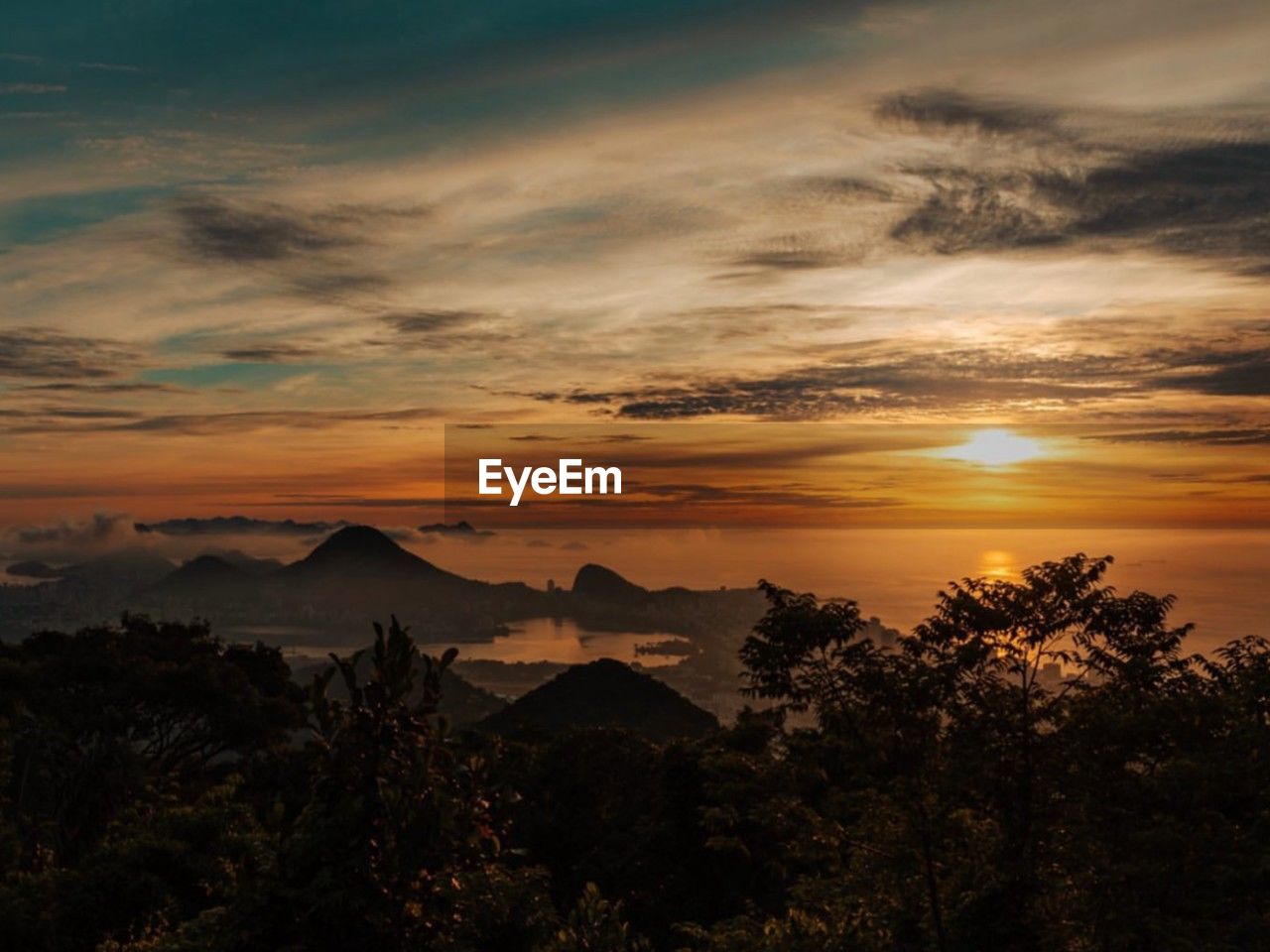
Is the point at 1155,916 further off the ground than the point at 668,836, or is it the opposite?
the point at 1155,916

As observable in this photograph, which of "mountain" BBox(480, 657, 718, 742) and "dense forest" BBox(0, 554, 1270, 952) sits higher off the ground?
"dense forest" BBox(0, 554, 1270, 952)

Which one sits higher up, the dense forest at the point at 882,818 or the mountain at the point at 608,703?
the dense forest at the point at 882,818

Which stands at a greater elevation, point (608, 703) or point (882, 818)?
point (882, 818)

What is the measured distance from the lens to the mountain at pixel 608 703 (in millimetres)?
108812

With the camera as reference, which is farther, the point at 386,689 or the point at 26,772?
the point at 26,772

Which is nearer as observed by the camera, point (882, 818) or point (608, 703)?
point (882, 818)

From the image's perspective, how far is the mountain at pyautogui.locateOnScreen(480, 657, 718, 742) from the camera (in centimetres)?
10881

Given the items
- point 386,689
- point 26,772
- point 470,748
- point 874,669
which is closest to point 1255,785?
point 874,669

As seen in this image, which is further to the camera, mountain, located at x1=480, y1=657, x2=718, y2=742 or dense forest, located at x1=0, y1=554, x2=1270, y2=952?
mountain, located at x1=480, y1=657, x2=718, y2=742

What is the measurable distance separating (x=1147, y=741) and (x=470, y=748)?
78.8 feet

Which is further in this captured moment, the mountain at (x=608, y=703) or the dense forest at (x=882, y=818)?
the mountain at (x=608, y=703)

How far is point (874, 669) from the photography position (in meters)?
16.4

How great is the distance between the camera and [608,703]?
113562 mm

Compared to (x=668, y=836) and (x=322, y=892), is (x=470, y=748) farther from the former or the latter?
(x=322, y=892)
